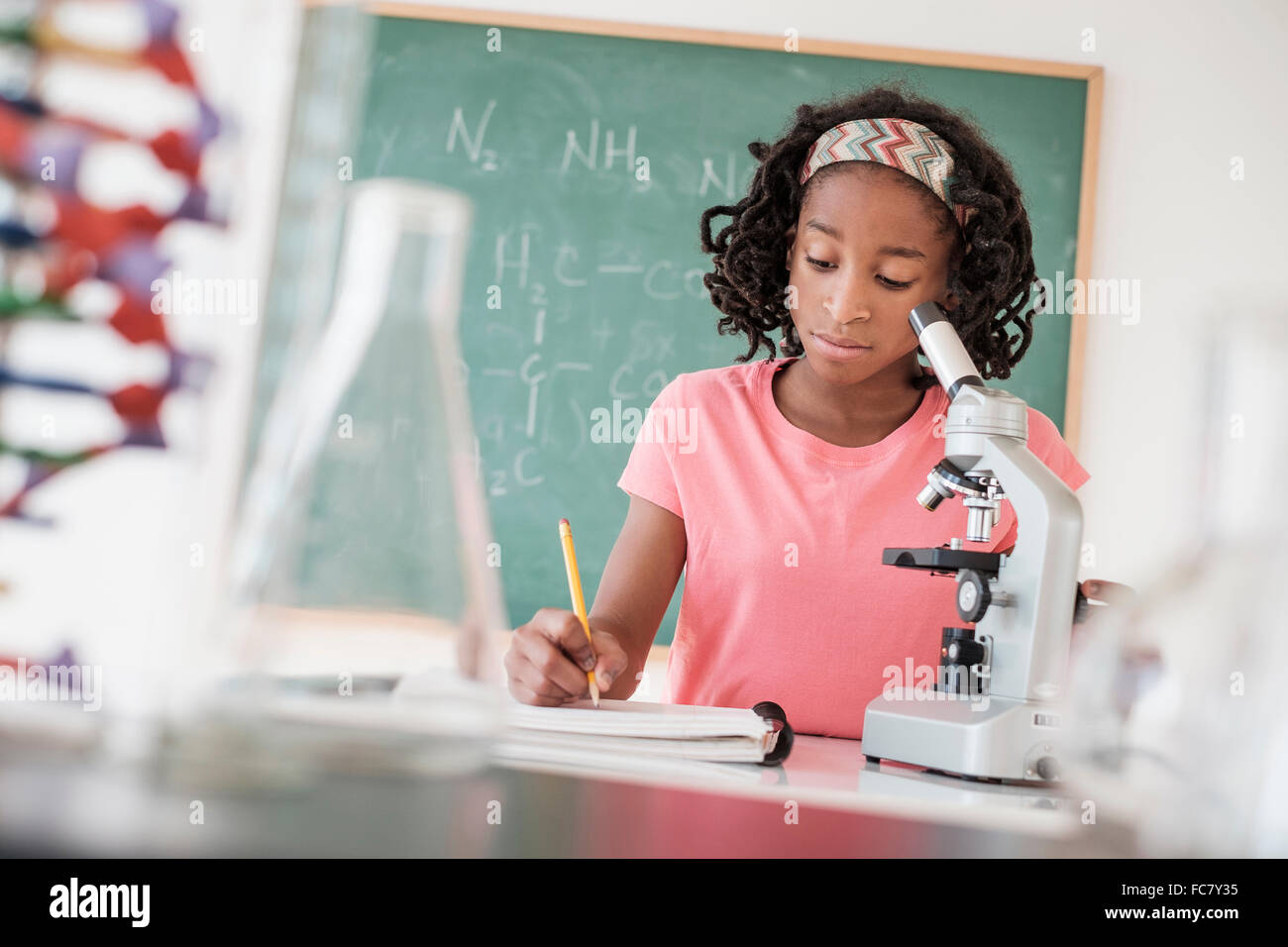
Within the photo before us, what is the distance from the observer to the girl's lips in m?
1.34

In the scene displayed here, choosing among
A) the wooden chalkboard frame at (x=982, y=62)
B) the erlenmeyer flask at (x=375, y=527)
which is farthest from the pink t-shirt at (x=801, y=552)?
the wooden chalkboard frame at (x=982, y=62)

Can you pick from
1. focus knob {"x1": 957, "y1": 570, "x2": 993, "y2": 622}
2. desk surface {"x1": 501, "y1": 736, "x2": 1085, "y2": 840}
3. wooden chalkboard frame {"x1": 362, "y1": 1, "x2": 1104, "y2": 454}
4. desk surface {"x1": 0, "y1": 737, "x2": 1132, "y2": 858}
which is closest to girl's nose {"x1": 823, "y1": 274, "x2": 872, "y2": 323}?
focus knob {"x1": 957, "y1": 570, "x2": 993, "y2": 622}

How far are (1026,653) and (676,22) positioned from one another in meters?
2.46

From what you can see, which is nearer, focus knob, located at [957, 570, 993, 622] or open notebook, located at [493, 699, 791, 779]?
open notebook, located at [493, 699, 791, 779]

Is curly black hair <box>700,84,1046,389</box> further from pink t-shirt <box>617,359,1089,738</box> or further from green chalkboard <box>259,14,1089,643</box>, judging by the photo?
green chalkboard <box>259,14,1089,643</box>

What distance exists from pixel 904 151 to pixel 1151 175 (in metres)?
2.01

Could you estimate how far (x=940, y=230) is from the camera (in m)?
→ 1.35

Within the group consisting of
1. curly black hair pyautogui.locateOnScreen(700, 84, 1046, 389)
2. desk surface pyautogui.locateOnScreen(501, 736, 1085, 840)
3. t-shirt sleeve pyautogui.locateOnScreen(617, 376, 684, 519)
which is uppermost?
curly black hair pyautogui.locateOnScreen(700, 84, 1046, 389)

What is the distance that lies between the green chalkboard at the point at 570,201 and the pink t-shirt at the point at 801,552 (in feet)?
4.33

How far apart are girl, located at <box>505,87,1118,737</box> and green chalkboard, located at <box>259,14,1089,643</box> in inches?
51.4

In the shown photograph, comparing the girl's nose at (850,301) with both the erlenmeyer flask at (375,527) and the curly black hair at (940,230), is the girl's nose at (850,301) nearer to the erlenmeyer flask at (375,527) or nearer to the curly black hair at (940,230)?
the curly black hair at (940,230)

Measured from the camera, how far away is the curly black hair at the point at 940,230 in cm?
136

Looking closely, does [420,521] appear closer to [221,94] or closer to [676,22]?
[221,94]

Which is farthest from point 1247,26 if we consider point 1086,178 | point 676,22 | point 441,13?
point 441,13
